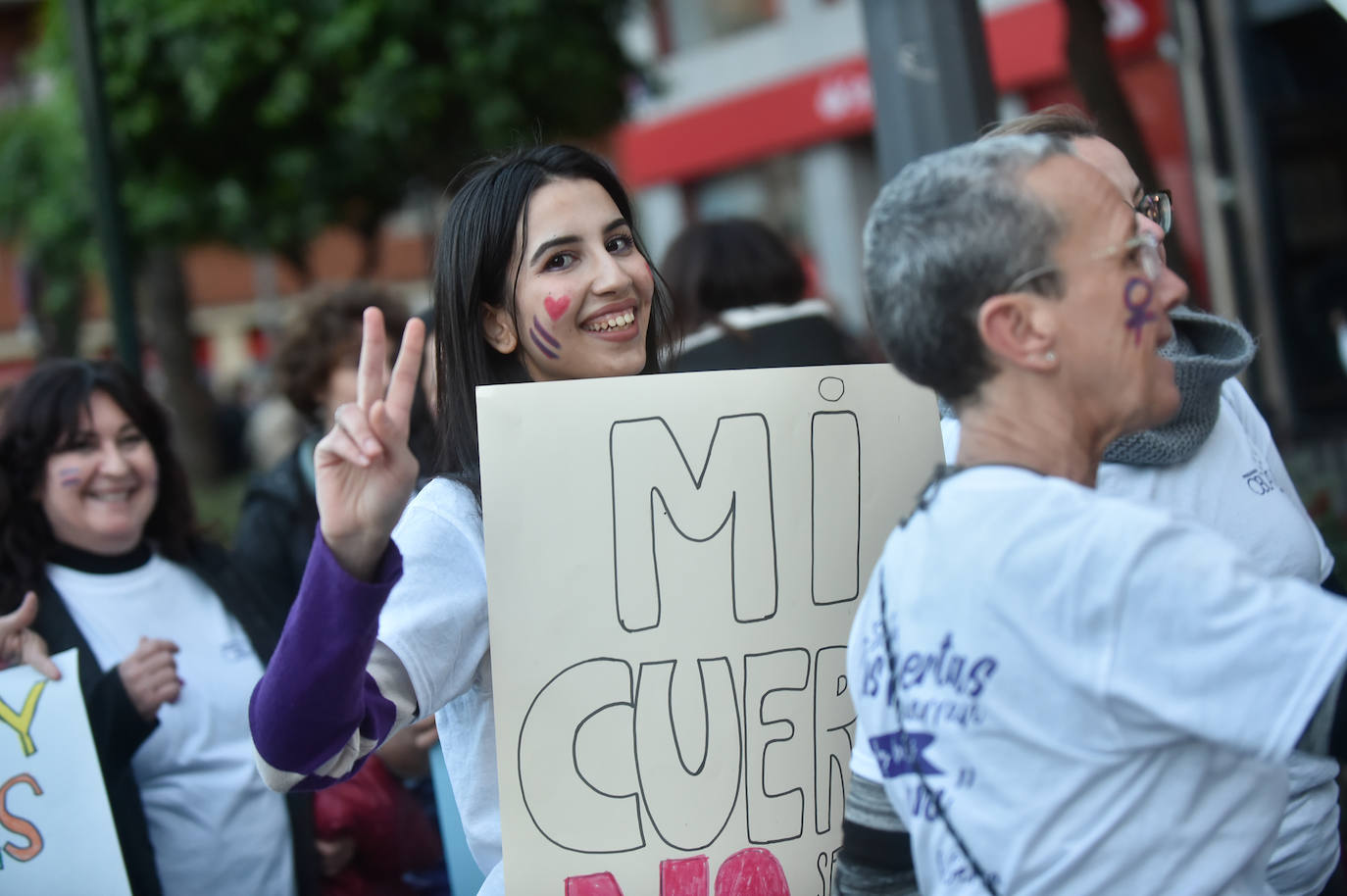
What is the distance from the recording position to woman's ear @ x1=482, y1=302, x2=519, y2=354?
1840mm

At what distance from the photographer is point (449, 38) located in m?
6.88

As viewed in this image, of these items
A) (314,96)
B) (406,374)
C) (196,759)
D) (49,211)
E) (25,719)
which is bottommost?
(196,759)

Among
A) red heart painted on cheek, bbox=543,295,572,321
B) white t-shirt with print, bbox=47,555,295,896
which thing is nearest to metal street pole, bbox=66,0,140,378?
white t-shirt with print, bbox=47,555,295,896

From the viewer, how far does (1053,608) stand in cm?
116

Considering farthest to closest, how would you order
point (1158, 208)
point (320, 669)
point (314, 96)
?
point (314, 96) < point (1158, 208) < point (320, 669)

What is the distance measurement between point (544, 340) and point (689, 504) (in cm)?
33

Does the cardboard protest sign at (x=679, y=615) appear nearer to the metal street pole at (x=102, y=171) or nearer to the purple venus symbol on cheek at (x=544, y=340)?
the purple venus symbol on cheek at (x=544, y=340)

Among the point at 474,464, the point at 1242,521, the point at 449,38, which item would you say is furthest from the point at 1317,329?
the point at 474,464

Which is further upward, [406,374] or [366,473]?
[406,374]

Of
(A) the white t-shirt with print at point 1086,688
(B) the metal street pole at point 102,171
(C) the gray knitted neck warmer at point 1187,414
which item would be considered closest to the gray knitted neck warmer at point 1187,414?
(C) the gray knitted neck warmer at point 1187,414

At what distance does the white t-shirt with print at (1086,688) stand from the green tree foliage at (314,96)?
5.98m

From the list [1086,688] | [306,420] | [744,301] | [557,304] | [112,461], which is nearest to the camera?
[1086,688]

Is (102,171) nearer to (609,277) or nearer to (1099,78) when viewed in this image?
(609,277)

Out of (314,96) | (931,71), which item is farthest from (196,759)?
(314,96)
